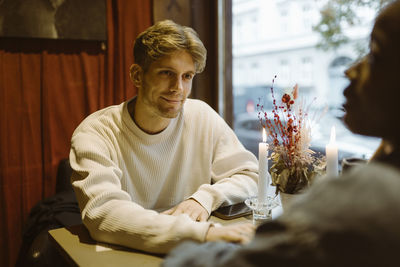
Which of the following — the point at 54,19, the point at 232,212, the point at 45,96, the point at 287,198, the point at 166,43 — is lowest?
the point at 232,212

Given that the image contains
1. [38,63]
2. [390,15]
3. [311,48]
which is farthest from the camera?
[38,63]

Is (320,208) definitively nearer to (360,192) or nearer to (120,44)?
(360,192)

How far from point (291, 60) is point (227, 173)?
1074mm

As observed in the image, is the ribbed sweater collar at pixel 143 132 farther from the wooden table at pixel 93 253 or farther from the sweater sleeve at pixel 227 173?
the wooden table at pixel 93 253

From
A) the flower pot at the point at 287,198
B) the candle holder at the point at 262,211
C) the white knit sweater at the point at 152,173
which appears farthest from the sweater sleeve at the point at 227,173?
the flower pot at the point at 287,198

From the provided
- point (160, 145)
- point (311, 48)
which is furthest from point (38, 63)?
point (311, 48)

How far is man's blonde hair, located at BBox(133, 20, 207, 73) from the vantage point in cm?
148

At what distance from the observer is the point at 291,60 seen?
226 centimetres

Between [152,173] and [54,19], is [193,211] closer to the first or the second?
[152,173]

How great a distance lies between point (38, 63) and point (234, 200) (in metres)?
1.68

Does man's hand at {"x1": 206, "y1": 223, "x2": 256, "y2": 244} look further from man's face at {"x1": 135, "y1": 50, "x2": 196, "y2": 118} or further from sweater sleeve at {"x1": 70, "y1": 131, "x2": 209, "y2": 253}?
man's face at {"x1": 135, "y1": 50, "x2": 196, "y2": 118}

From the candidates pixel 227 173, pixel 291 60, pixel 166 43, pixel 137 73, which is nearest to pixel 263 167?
pixel 227 173

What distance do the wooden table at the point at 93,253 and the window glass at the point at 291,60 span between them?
955 millimetres

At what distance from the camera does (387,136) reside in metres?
0.53
